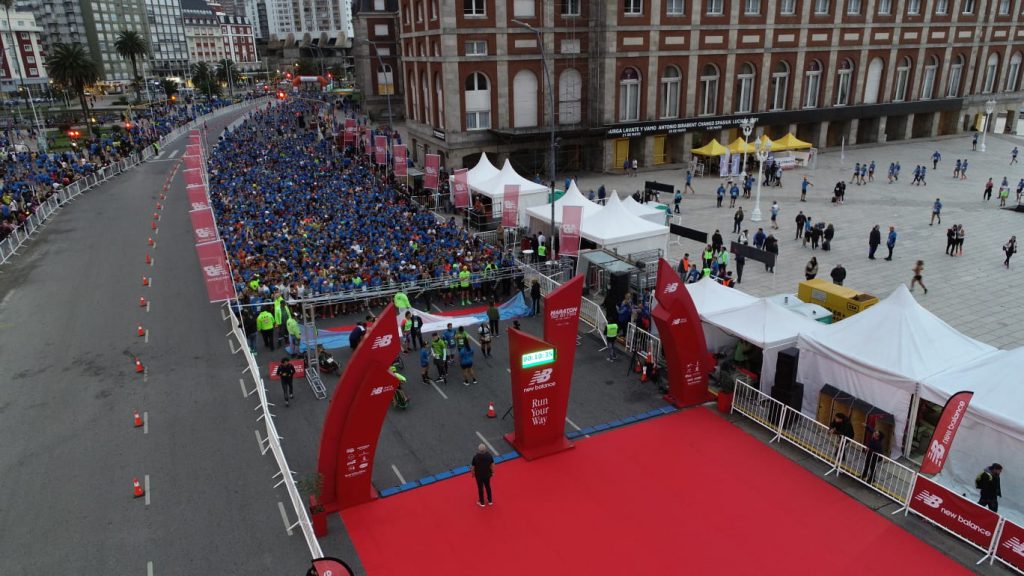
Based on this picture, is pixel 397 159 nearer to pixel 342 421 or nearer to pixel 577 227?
pixel 577 227

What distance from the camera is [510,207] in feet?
93.4

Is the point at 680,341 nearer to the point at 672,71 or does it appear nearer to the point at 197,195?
the point at 197,195

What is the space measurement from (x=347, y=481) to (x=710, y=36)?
43987 mm

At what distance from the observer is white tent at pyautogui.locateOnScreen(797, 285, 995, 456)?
1359cm

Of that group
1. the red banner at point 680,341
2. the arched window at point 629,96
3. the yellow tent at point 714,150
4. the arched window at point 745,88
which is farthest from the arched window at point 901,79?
the red banner at point 680,341

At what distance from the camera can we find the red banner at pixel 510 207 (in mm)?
28438

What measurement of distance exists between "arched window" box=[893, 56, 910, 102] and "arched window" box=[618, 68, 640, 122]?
25860 mm

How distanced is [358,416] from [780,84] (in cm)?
4915

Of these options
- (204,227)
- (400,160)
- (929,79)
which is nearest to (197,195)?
(204,227)

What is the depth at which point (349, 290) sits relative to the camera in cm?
2241

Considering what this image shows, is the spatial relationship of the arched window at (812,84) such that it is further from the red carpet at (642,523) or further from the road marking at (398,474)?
the road marking at (398,474)

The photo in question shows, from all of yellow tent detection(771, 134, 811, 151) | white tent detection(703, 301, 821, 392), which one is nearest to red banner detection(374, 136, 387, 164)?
yellow tent detection(771, 134, 811, 151)

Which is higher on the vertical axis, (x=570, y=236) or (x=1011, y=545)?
(x=570, y=236)

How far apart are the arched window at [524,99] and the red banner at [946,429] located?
3627 centimetres
